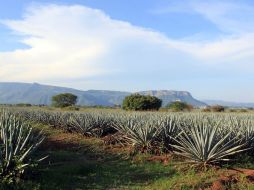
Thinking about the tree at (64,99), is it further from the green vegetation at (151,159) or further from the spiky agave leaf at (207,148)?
the spiky agave leaf at (207,148)

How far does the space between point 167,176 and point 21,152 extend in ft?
11.9

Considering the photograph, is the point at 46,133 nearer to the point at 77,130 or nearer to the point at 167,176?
the point at 77,130

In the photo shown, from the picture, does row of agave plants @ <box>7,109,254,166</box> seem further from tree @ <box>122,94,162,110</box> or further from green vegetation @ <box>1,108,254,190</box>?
tree @ <box>122,94,162,110</box>

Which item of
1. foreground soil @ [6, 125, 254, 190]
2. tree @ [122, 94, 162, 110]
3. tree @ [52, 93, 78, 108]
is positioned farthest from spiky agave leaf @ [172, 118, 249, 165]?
tree @ [52, 93, 78, 108]

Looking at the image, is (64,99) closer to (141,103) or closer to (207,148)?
(141,103)

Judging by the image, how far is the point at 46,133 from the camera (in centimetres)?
2253

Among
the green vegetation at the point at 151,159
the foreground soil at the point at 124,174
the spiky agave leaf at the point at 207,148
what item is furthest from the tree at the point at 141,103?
the spiky agave leaf at the point at 207,148

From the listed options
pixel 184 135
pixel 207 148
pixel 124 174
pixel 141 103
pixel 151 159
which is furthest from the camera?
pixel 141 103

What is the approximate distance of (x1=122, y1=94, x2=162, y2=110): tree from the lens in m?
58.2

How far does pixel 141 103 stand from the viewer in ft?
192

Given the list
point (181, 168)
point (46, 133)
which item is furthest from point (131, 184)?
point (46, 133)

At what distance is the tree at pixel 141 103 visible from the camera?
58.2m

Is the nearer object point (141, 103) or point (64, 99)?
point (141, 103)

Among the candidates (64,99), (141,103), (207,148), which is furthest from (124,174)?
(64,99)
